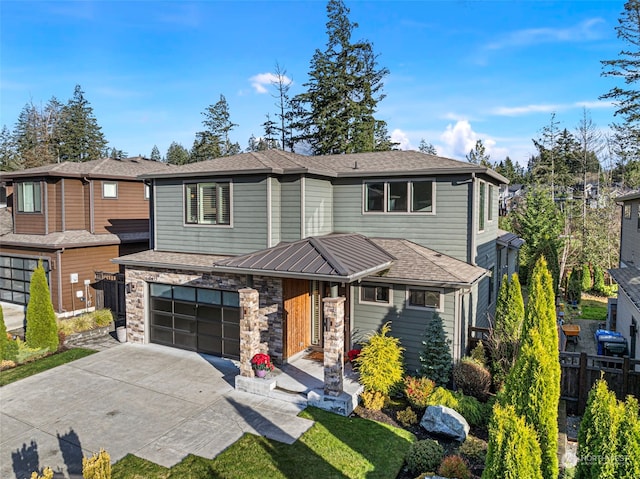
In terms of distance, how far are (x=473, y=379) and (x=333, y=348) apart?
3412 millimetres

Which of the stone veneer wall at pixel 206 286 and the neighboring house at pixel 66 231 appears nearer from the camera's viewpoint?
the stone veneer wall at pixel 206 286

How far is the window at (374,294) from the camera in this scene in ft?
36.6

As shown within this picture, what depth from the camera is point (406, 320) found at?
10789mm

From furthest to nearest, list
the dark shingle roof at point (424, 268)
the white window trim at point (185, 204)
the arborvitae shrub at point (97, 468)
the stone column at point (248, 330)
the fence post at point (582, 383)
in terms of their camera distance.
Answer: the white window trim at point (185, 204) → the stone column at point (248, 330) → the dark shingle roof at point (424, 268) → the fence post at point (582, 383) → the arborvitae shrub at point (97, 468)

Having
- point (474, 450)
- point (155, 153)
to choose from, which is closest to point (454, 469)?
point (474, 450)

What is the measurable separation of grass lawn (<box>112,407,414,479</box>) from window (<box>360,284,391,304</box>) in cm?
362

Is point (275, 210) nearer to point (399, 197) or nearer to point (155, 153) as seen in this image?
point (399, 197)

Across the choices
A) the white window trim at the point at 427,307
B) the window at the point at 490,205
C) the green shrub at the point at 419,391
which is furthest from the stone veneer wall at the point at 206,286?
the window at the point at 490,205

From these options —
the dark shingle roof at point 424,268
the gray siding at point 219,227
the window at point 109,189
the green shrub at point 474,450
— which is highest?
the window at point 109,189

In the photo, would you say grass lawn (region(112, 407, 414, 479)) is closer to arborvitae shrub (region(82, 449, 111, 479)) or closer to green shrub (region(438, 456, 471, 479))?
green shrub (region(438, 456, 471, 479))

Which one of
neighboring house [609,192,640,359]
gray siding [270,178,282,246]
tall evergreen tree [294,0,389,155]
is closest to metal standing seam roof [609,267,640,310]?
neighboring house [609,192,640,359]

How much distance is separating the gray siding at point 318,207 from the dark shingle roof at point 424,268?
1886 mm

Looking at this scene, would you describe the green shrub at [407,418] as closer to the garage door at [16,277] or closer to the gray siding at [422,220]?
the gray siding at [422,220]

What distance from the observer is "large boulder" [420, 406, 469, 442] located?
7883 mm
